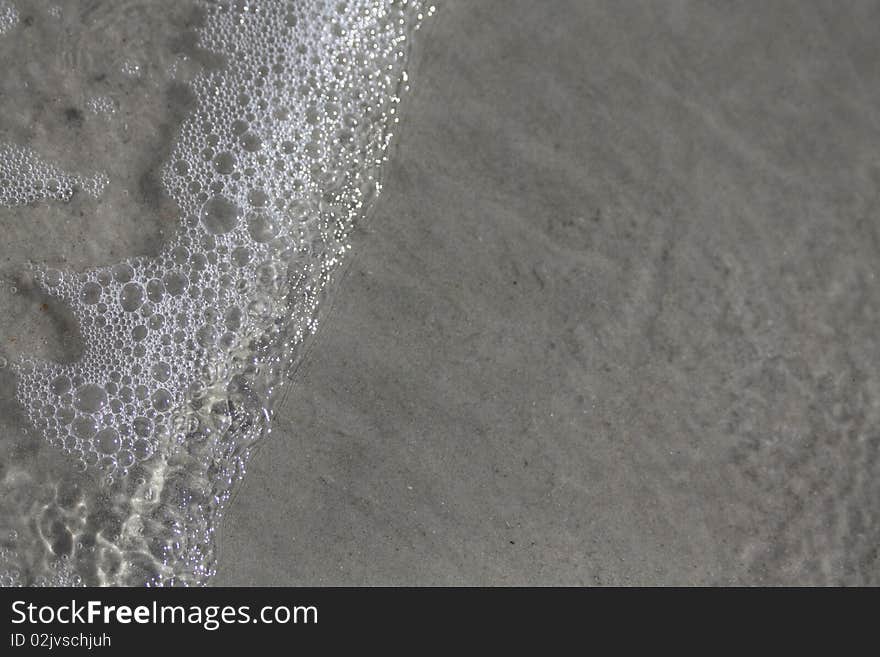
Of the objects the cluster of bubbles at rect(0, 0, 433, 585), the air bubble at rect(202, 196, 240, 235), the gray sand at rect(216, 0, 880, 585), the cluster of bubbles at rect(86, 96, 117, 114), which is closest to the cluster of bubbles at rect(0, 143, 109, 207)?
the cluster of bubbles at rect(0, 0, 433, 585)

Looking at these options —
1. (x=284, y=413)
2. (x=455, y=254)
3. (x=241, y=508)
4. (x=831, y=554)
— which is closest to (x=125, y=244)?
(x=284, y=413)

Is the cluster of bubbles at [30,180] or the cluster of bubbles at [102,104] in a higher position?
the cluster of bubbles at [102,104]

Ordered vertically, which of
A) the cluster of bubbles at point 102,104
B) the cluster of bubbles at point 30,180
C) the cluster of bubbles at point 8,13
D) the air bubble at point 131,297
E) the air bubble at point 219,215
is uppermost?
the cluster of bubbles at point 8,13

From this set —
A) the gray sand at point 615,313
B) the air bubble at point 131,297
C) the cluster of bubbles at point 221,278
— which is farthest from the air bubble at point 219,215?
the gray sand at point 615,313

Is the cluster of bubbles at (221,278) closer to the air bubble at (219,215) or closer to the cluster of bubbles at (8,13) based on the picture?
the air bubble at (219,215)

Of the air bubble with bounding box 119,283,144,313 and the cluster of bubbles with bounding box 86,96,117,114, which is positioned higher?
the cluster of bubbles with bounding box 86,96,117,114

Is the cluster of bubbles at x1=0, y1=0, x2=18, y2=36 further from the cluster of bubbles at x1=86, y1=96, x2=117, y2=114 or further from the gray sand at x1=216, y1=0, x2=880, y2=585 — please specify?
the gray sand at x1=216, y1=0, x2=880, y2=585
